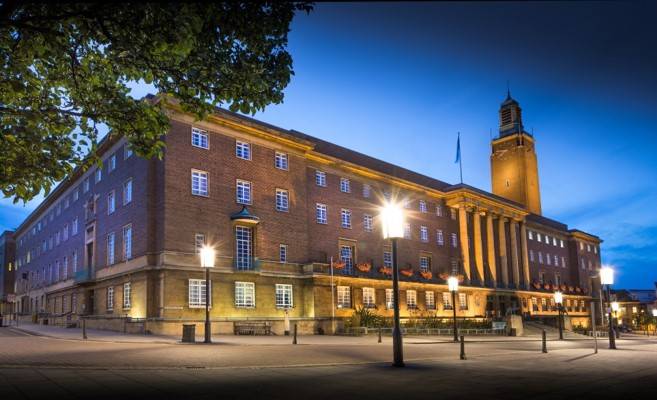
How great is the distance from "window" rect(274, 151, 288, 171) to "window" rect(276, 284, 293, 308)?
9524 mm

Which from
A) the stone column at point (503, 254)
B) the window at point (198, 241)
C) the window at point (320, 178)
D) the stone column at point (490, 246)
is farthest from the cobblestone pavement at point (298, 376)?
the stone column at point (503, 254)

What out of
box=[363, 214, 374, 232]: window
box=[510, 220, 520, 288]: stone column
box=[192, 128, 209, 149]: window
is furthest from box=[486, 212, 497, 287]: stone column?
box=[192, 128, 209, 149]: window

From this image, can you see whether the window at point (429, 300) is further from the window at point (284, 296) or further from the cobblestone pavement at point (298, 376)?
the cobblestone pavement at point (298, 376)

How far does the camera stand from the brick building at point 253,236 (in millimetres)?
36094

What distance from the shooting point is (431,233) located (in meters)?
60.0

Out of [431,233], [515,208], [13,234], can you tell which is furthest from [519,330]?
[13,234]

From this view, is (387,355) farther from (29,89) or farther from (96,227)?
(96,227)

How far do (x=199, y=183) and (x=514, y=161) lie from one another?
218 feet

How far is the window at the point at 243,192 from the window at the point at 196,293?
6.98 metres

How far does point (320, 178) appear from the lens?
4816 centimetres

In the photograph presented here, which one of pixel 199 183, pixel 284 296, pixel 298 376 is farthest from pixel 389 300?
pixel 298 376

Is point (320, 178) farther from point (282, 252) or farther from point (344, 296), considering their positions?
point (344, 296)

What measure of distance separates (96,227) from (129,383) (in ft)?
126

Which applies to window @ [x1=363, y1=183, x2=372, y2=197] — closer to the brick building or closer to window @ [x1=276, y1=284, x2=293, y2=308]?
the brick building
